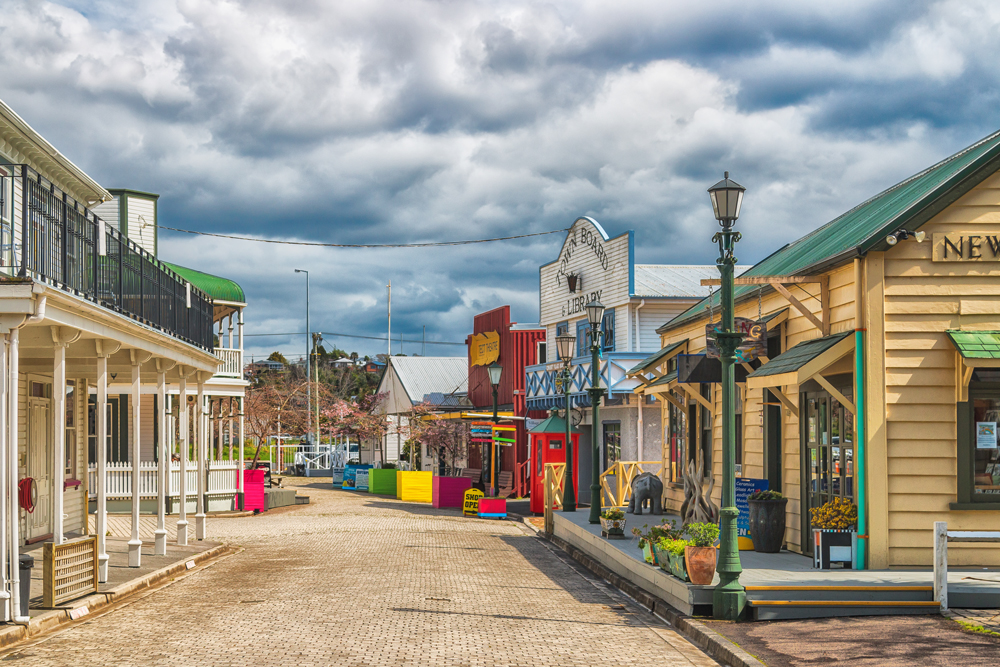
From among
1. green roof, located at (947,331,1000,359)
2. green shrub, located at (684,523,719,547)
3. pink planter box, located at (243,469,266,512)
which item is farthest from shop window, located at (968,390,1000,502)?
pink planter box, located at (243,469,266,512)

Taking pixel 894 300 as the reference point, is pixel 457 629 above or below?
below

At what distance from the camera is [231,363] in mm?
30547

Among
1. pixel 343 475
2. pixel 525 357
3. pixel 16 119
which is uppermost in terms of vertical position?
pixel 16 119

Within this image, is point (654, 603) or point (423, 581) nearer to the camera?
point (654, 603)

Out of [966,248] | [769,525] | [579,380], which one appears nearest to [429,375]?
[579,380]

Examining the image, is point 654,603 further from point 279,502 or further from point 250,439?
point 250,439

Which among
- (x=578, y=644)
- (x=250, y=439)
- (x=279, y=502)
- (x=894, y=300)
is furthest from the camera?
(x=250, y=439)

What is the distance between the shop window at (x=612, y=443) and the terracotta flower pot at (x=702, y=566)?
64.7 feet

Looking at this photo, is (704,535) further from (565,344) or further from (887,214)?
(565,344)

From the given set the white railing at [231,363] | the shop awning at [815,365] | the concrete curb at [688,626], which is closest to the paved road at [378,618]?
the concrete curb at [688,626]

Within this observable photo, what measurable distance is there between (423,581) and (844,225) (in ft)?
27.7

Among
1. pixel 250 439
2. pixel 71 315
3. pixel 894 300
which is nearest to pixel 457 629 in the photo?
pixel 71 315

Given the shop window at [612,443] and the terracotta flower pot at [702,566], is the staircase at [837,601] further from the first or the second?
the shop window at [612,443]

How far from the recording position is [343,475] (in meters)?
44.0
